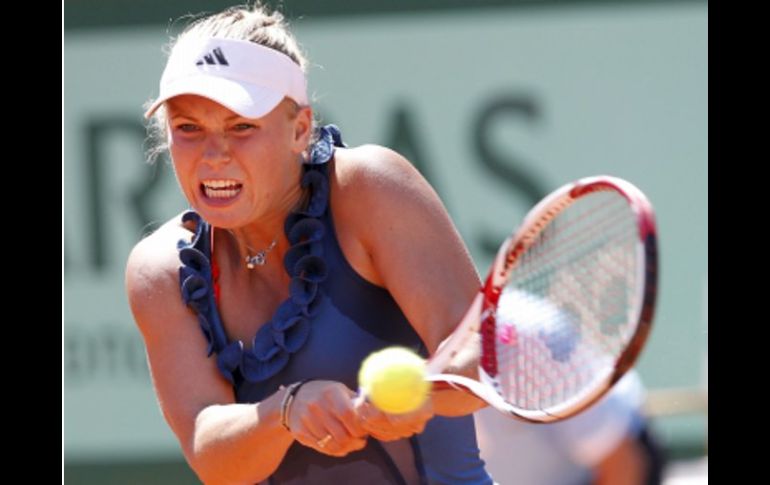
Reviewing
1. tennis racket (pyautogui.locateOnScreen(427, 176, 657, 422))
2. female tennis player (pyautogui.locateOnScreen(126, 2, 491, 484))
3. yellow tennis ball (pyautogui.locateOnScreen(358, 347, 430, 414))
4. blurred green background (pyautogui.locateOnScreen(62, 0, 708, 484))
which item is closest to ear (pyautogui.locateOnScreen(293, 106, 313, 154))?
female tennis player (pyautogui.locateOnScreen(126, 2, 491, 484))

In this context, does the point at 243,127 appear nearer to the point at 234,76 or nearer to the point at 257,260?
Answer: the point at 234,76

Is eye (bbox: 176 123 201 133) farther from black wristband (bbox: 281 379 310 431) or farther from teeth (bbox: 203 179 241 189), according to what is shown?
black wristband (bbox: 281 379 310 431)

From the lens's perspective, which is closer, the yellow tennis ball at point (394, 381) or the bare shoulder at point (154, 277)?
the yellow tennis ball at point (394, 381)

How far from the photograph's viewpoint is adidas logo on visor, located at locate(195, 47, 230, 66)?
2404mm

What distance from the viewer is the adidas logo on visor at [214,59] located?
2404mm

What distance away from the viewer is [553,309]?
231cm

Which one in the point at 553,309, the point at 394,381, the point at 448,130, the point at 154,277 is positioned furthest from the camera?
the point at 448,130

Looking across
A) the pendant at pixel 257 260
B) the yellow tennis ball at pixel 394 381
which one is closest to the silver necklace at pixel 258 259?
the pendant at pixel 257 260

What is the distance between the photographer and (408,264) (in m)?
2.38

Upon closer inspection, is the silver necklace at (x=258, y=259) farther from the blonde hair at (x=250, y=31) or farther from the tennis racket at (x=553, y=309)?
the tennis racket at (x=553, y=309)

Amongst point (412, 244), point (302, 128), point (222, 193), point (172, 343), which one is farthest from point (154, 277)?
point (412, 244)

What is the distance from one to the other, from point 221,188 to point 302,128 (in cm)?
19

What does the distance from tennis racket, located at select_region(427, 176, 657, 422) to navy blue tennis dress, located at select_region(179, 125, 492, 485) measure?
0.20 metres
